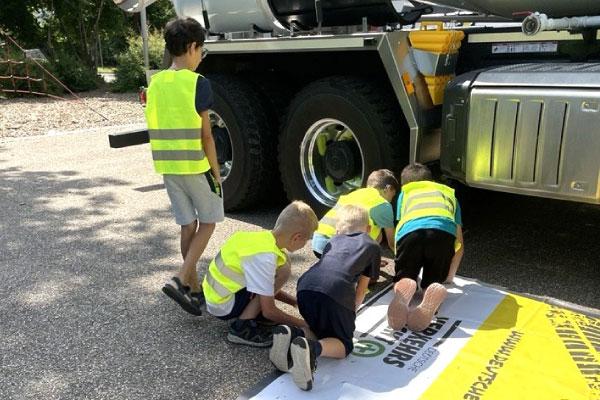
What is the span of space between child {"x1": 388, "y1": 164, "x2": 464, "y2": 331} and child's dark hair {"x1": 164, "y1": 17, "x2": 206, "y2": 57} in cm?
153

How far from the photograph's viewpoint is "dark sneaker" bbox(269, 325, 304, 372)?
2.73 meters

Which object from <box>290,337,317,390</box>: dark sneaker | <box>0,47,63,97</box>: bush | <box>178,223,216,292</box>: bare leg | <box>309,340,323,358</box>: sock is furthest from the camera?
<box>0,47,63,97</box>: bush

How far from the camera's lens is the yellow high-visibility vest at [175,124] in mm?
3258

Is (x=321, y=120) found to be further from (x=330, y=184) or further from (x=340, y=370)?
(x=340, y=370)

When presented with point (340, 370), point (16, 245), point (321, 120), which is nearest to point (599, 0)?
point (321, 120)

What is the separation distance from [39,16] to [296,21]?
953 inches

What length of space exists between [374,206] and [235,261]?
3.37 feet

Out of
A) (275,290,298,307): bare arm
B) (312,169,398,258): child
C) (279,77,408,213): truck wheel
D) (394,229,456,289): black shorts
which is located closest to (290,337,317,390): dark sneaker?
(275,290,298,307): bare arm

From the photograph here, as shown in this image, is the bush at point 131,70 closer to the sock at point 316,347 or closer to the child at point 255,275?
the child at point 255,275

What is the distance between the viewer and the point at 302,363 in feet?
8.59

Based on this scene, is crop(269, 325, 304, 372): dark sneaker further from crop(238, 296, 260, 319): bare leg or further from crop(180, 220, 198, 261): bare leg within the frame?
crop(180, 220, 198, 261): bare leg

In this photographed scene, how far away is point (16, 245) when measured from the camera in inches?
189

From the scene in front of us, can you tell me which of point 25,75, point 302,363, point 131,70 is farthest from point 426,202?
point 131,70

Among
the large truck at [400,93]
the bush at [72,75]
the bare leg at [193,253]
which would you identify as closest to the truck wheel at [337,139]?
the large truck at [400,93]
